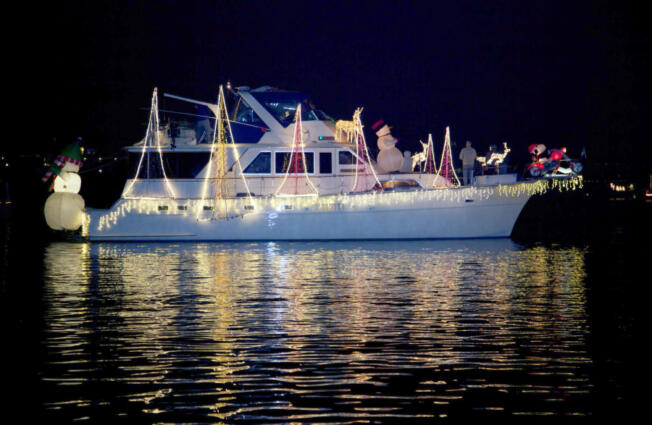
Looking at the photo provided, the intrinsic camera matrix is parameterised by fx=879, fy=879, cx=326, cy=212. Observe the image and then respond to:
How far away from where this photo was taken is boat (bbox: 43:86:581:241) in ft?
103

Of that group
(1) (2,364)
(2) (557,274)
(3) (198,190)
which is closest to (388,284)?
(2) (557,274)

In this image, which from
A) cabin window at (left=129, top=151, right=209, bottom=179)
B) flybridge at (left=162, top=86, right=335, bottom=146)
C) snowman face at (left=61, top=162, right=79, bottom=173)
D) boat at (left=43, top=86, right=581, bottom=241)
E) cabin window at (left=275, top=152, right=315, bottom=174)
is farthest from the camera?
snowman face at (left=61, top=162, right=79, bottom=173)

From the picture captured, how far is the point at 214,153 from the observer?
3278cm

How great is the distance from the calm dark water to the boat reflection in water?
4cm

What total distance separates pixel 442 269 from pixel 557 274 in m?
2.93

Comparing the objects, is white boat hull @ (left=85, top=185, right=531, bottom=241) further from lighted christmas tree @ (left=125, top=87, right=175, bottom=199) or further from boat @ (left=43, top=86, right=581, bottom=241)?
lighted christmas tree @ (left=125, top=87, right=175, bottom=199)

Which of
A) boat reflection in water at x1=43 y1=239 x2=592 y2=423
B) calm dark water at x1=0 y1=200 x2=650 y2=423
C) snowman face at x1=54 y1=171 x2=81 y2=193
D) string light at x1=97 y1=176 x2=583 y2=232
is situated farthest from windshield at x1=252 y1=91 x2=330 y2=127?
boat reflection in water at x1=43 y1=239 x2=592 y2=423

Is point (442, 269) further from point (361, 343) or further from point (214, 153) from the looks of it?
point (214, 153)

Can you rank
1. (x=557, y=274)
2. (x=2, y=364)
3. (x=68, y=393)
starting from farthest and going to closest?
(x=557, y=274)
(x=2, y=364)
(x=68, y=393)

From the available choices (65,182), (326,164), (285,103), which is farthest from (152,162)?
(326,164)

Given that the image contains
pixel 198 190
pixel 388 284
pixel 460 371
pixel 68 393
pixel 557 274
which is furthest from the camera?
pixel 198 190

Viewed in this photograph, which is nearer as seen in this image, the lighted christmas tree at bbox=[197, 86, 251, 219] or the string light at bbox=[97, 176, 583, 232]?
the string light at bbox=[97, 176, 583, 232]

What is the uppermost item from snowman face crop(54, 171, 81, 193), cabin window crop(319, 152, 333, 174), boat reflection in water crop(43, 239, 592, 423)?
cabin window crop(319, 152, 333, 174)

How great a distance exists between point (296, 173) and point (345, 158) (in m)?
1.95
